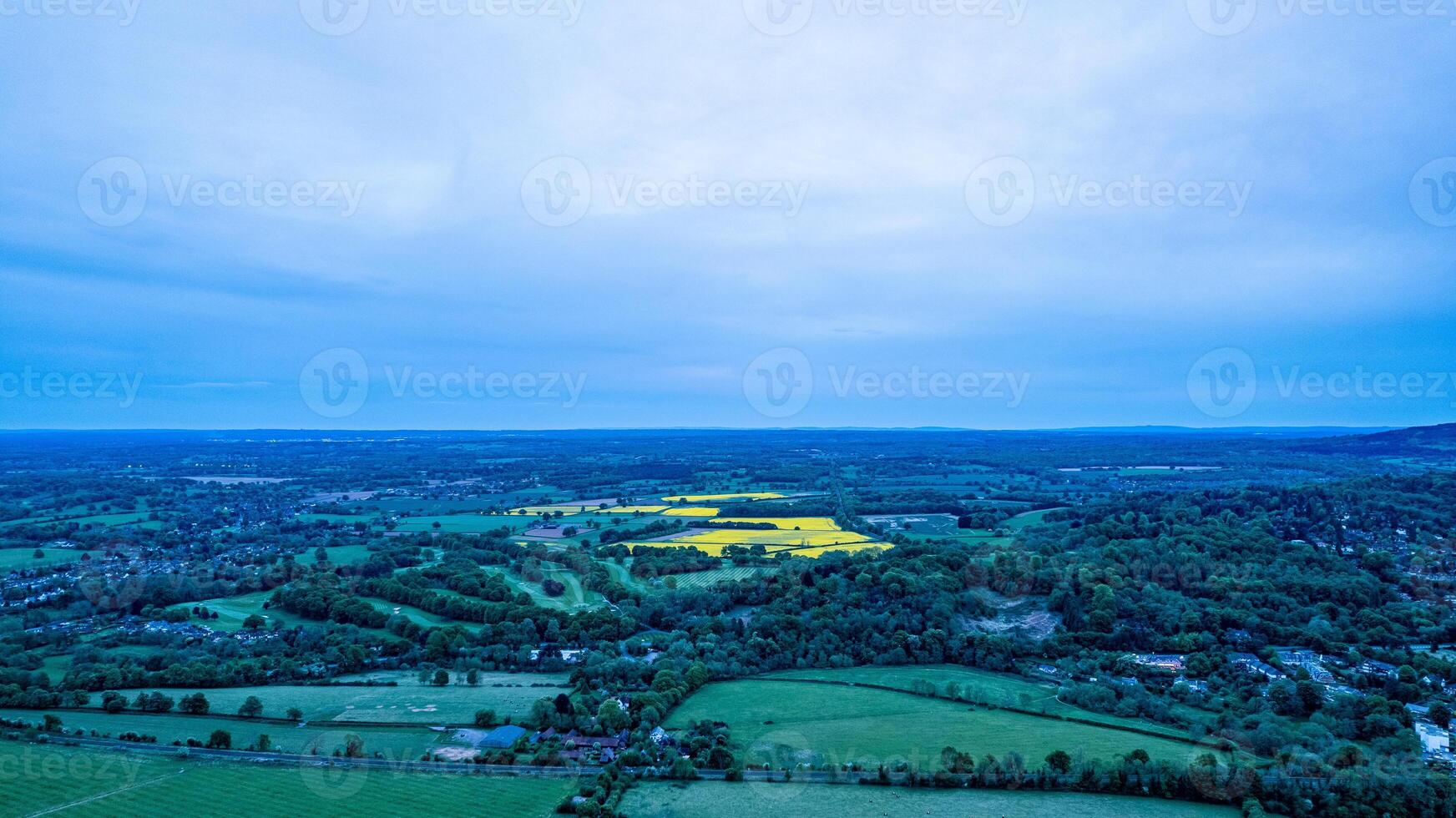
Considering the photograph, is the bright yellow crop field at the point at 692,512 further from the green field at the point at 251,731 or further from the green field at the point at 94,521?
the green field at the point at 251,731

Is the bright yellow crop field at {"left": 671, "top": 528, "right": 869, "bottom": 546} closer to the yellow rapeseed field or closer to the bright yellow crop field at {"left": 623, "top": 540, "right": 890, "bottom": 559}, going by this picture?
the yellow rapeseed field

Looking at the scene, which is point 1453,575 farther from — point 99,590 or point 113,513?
point 113,513

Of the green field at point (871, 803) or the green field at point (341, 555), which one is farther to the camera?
the green field at point (341, 555)

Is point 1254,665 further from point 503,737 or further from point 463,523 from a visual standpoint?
point 463,523

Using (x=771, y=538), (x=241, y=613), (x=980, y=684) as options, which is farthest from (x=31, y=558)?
(x=980, y=684)

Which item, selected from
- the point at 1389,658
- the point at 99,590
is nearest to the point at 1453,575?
the point at 1389,658

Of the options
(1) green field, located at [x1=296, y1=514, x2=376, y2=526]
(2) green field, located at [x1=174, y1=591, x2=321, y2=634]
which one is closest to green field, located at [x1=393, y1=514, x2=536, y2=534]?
(1) green field, located at [x1=296, y1=514, x2=376, y2=526]

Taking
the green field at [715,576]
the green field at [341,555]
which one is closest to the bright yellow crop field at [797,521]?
the green field at [715,576]
